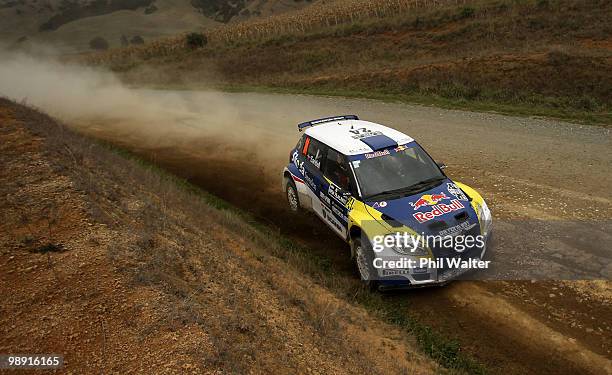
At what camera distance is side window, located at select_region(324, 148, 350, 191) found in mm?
7789

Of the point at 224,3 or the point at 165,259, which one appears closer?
the point at 165,259

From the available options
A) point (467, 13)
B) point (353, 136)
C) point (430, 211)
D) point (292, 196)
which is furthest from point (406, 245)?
point (467, 13)

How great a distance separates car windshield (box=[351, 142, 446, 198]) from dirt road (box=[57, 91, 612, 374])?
4.84ft

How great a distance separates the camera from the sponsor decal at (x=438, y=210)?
22.0 ft

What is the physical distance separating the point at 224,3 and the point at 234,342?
98.4 m

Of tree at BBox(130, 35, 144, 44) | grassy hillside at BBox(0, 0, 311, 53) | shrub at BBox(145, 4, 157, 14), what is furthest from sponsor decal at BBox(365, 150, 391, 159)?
shrub at BBox(145, 4, 157, 14)

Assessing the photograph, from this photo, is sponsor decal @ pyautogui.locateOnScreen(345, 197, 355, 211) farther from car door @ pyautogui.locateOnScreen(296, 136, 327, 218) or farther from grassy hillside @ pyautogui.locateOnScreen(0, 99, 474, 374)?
grassy hillside @ pyautogui.locateOnScreen(0, 99, 474, 374)

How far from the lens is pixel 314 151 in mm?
8898

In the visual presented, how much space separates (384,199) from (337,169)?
1.19 metres

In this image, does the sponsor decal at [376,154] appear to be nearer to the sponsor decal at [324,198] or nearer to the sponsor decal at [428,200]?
the sponsor decal at [324,198]

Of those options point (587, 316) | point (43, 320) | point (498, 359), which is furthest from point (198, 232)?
point (587, 316)

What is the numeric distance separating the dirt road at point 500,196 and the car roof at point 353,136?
1805 millimetres

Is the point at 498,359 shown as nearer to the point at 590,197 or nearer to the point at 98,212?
the point at 590,197

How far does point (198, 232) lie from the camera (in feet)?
25.3
